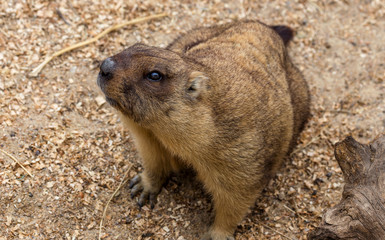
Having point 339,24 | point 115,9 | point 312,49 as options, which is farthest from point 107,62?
point 339,24

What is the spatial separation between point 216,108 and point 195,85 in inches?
13.4

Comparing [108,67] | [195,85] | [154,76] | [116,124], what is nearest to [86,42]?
[116,124]

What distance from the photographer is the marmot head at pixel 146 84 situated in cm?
400

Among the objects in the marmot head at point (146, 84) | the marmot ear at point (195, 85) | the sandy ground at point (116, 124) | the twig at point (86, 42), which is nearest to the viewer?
the marmot head at point (146, 84)

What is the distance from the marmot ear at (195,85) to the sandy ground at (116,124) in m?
1.68

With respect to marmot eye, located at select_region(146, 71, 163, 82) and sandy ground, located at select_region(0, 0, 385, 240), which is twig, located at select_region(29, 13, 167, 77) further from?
marmot eye, located at select_region(146, 71, 163, 82)

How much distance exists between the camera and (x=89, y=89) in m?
5.98

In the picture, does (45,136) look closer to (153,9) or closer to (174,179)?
(174,179)

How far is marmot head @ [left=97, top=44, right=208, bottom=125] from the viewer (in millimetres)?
4004

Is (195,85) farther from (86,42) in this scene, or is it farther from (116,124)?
(86,42)

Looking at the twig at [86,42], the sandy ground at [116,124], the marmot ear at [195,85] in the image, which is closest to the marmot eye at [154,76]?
the marmot ear at [195,85]

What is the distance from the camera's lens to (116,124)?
5820 millimetres

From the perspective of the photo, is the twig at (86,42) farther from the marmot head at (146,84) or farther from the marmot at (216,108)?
the marmot head at (146,84)

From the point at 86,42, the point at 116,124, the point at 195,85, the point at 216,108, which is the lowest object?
the point at 116,124
